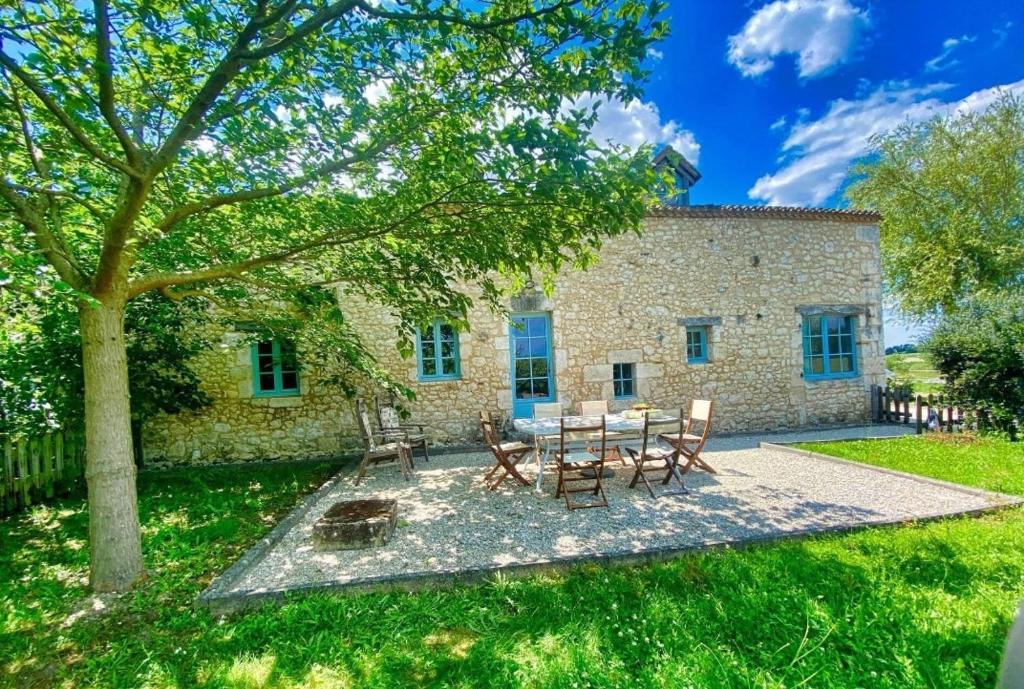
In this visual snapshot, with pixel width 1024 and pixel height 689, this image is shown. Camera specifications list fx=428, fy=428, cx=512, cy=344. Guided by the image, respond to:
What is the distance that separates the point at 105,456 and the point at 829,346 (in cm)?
1124

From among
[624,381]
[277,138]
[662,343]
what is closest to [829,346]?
[662,343]

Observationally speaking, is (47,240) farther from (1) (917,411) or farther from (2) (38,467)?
(1) (917,411)

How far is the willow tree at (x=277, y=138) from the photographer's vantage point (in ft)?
8.20

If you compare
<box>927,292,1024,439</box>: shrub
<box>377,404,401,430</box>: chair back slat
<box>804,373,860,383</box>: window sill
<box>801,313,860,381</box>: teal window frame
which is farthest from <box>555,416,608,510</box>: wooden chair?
<box>927,292,1024,439</box>: shrub

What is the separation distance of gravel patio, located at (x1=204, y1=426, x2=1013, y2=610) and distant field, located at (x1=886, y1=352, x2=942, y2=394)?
3956 mm

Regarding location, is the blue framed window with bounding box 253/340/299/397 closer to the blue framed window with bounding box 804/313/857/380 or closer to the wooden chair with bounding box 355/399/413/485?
the wooden chair with bounding box 355/399/413/485

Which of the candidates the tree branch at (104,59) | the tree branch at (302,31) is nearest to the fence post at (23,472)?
the tree branch at (104,59)

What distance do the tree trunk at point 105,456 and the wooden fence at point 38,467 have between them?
3.07 metres

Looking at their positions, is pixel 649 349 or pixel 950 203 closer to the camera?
pixel 649 349

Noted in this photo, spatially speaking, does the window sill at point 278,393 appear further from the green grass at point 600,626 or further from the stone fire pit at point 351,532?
the stone fire pit at point 351,532

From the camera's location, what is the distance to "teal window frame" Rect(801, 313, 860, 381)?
884 centimetres

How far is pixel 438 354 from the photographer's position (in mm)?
7711

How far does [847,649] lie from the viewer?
2.07 m

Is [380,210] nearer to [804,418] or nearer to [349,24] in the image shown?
[349,24]
